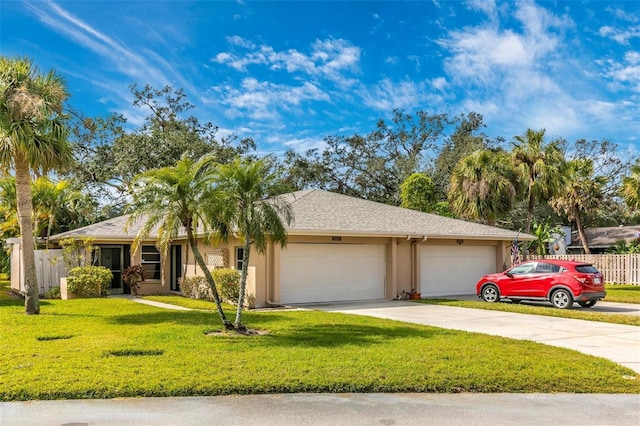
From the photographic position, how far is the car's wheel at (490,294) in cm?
1972

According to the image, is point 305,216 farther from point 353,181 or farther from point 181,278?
point 353,181

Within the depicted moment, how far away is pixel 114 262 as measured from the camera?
80.8ft

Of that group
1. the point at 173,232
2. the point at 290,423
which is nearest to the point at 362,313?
the point at 173,232

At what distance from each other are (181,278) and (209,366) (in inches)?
590

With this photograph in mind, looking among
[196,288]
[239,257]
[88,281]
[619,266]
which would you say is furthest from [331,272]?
[619,266]

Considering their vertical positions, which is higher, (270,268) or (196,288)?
(270,268)

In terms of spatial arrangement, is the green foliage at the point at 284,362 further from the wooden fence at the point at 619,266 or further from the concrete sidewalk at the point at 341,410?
the wooden fence at the point at 619,266

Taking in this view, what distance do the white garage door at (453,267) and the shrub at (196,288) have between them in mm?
8186

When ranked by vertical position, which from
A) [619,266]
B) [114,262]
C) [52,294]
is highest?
[114,262]

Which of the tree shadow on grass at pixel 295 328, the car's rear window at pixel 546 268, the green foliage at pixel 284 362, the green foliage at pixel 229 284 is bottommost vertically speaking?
the tree shadow on grass at pixel 295 328

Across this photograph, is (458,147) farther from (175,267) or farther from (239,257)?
(239,257)

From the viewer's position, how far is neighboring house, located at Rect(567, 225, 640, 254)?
4341 cm

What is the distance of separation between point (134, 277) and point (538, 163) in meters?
20.6

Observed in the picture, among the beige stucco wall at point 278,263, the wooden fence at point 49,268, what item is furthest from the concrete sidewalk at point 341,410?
the wooden fence at point 49,268
